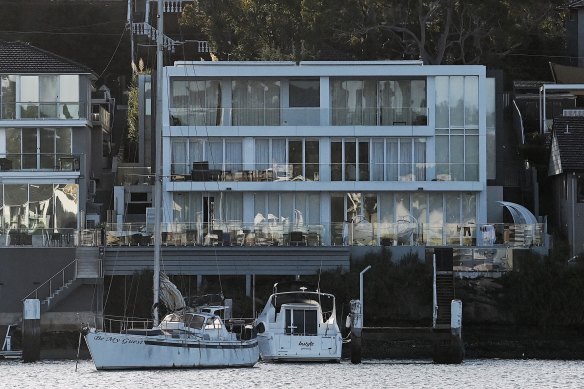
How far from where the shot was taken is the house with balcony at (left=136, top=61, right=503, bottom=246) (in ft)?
269

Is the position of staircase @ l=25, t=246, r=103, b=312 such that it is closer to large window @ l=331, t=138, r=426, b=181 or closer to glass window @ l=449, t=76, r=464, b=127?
large window @ l=331, t=138, r=426, b=181

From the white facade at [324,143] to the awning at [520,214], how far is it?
111 cm

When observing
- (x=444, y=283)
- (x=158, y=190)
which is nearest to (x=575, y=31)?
(x=444, y=283)

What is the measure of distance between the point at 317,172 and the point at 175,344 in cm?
1806

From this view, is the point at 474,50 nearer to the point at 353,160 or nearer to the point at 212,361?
the point at 353,160

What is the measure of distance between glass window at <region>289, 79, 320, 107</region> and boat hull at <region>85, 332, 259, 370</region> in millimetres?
19127

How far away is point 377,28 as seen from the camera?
94875mm

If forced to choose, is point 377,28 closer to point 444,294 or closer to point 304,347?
point 444,294

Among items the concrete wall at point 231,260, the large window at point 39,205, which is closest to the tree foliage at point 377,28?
the large window at point 39,205

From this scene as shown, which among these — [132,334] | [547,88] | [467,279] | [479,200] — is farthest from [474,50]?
[132,334]

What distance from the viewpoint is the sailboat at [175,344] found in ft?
214

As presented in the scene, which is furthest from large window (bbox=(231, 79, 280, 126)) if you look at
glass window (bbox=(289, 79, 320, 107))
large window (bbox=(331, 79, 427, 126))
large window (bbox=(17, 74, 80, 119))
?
large window (bbox=(17, 74, 80, 119))

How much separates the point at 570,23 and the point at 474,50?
8.19m

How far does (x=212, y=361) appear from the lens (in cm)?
6656
